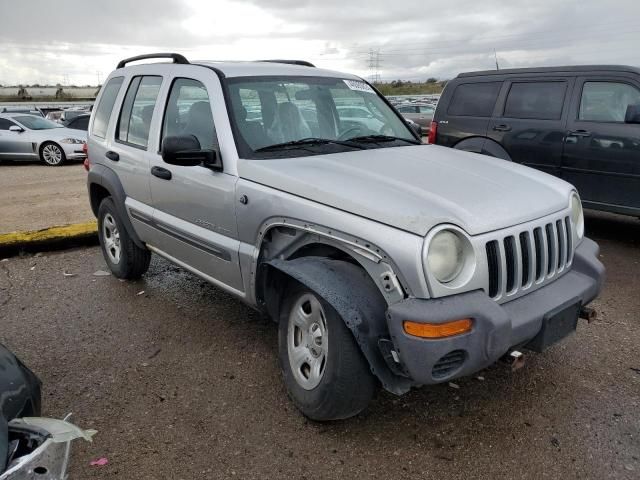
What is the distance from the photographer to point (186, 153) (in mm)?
3299

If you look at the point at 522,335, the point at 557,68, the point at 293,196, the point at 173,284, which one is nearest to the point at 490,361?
Answer: the point at 522,335

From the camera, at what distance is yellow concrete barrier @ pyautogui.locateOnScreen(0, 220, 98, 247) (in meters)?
6.05

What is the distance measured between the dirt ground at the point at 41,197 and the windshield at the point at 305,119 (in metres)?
4.86

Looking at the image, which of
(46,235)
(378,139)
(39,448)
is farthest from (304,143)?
(46,235)

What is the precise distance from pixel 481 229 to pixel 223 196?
63.1 inches

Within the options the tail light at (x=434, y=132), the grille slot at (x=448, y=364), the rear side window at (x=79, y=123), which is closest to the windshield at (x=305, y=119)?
the grille slot at (x=448, y=364)

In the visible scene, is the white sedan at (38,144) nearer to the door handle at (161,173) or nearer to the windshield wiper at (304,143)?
the door handle at (161,173)

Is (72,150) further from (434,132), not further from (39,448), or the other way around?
(39,448)

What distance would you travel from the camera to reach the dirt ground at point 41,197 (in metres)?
7.79

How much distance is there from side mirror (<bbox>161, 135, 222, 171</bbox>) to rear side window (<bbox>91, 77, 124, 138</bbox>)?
1.92 meters

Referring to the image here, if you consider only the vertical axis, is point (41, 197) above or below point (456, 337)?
below

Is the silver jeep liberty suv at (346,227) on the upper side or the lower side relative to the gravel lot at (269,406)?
upper

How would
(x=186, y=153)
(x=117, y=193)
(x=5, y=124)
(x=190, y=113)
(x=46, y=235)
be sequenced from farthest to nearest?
1. (x=5, y=124)
2. (x=46, y=235)
3. (x=117, y=193)
4. (x=190, y=113)
5. (x=186, y=153)

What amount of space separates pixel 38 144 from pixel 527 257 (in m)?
14.6
